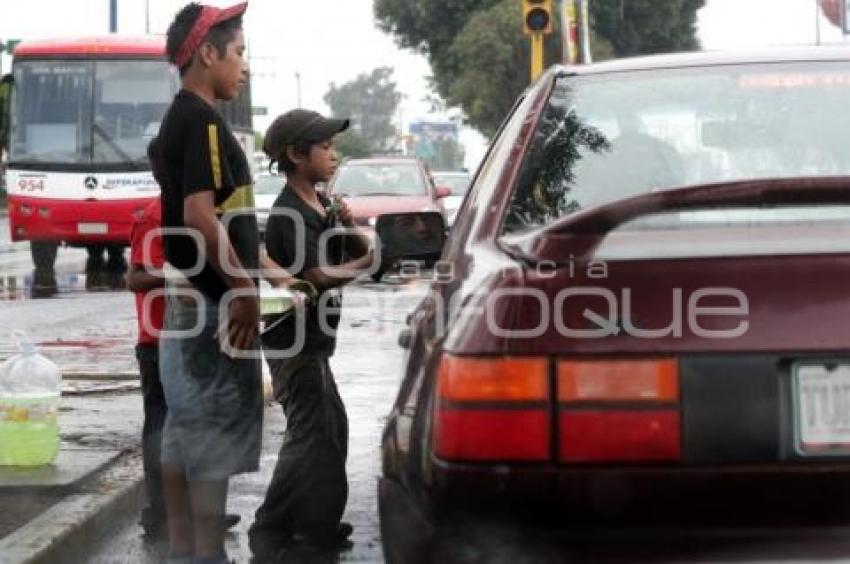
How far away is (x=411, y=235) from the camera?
458 cm

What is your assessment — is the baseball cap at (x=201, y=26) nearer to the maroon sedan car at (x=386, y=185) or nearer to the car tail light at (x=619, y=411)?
the car tail light at (x=619, y=411)

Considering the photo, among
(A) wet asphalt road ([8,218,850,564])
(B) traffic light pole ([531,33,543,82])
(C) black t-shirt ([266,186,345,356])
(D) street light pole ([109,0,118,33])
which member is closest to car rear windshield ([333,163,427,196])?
(A) wet asphalt road ([8,218,850,564])

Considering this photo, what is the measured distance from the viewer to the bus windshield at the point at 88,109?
68.1 feet

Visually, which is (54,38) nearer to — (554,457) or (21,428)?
(21,428)

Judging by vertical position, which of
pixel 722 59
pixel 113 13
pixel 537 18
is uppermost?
pixel 113 13

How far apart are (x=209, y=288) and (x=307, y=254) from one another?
922 millimetres

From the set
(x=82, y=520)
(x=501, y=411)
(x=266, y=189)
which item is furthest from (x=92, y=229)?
(x=501, y=411)

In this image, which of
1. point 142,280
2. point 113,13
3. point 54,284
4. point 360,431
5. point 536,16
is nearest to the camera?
point 142,280

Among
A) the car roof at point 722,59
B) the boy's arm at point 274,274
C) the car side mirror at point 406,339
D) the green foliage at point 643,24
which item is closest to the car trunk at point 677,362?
the car side mirror at point 406,339

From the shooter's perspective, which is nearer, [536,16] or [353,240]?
[353,240]

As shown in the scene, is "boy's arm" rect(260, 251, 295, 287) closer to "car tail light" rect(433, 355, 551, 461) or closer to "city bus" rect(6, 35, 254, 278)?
"car tail light" rect(433, 355, 551, 461)

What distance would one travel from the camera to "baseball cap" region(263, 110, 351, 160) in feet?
17.6

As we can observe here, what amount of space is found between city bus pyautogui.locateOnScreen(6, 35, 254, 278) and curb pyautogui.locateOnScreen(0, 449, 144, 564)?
13935mm

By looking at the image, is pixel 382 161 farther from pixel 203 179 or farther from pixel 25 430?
pixel 203 179
